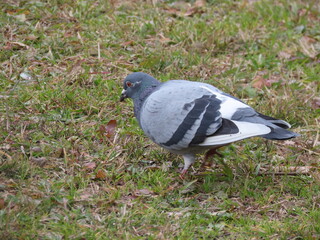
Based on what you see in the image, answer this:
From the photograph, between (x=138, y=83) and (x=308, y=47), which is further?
(x=308, y=47)

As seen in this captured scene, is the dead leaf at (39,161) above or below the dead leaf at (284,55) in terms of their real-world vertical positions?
below

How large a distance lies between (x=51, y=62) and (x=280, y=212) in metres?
3.02

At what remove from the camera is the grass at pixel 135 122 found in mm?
3750

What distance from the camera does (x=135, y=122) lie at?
517 cm

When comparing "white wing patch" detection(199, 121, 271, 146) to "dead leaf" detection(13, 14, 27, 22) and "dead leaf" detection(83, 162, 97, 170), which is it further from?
"dead leaf" detection(13, 14, 27, 22)

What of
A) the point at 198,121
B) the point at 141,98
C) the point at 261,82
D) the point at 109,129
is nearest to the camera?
the point at 198,121

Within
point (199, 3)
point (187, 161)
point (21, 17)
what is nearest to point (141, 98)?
point (187, 161)

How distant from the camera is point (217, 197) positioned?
4.21 meters

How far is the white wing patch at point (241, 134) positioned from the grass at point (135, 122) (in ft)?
1.28

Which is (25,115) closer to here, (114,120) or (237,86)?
(114,120)

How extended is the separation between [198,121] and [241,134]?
34 cm

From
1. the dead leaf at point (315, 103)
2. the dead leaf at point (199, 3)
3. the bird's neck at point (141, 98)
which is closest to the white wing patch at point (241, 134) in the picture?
the bird's neck at point (141, 98)

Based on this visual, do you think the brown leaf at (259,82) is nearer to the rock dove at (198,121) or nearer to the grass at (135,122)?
the grass at (135,122)

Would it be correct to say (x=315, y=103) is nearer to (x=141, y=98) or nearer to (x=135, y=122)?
(x=135, y=122)
